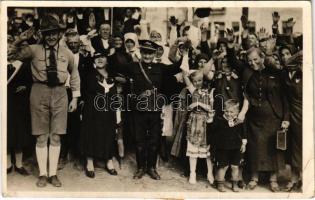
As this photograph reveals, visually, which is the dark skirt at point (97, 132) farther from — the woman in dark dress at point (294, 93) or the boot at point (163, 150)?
the woman in dark dress at point (294, 93)

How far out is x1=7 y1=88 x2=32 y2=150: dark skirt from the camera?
5.56m

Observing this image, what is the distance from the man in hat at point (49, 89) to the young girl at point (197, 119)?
62 centimetres

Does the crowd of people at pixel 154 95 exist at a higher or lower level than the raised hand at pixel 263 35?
lower

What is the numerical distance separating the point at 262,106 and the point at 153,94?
59 centimetres

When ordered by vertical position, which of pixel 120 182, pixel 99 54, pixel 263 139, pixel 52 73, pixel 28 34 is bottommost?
pixel 120 182

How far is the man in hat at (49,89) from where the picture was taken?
5543 mm

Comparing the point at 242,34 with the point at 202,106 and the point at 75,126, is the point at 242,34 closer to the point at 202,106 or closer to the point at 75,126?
the point at 202,106

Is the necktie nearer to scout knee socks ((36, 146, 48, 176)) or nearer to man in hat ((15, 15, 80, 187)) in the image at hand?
man in hat ((15, 15, 80, 187))

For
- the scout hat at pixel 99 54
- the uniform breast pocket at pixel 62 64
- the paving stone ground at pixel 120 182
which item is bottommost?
the paving stone ground at pixel 120 182

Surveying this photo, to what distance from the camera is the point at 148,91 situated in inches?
219

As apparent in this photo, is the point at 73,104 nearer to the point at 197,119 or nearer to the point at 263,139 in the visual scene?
the point at 197,119

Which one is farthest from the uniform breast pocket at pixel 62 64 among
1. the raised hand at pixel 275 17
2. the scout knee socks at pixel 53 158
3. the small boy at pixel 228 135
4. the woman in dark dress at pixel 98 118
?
the raised hand at pixel 275 17

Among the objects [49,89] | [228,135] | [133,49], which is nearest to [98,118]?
[49,89]

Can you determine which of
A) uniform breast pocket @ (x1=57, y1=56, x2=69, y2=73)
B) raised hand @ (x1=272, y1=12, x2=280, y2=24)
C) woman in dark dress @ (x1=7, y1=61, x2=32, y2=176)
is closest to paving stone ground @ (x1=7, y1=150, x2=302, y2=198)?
woman in dark dress @ (x1=7, y1=61, x2=32, y2=176)
